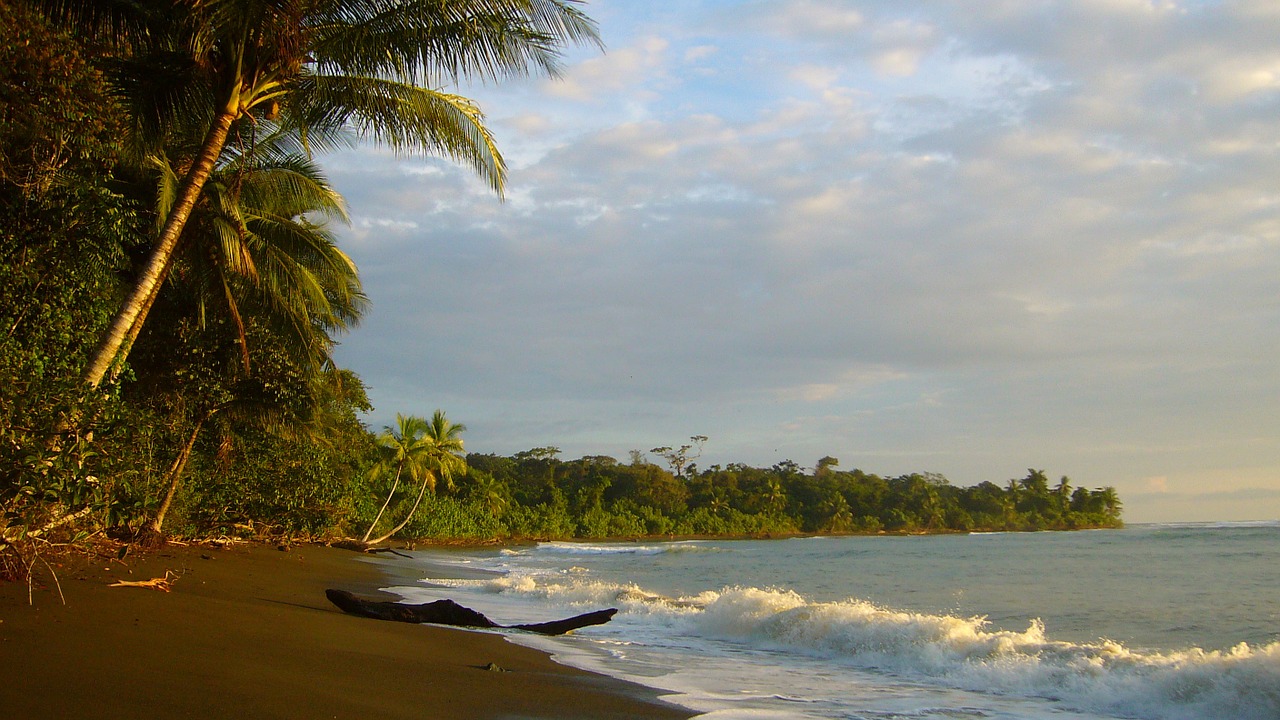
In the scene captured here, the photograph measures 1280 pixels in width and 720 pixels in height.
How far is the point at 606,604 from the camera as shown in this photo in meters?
14.2

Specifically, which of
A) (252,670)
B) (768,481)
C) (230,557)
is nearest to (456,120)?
(252,670)

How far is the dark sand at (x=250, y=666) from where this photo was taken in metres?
4.41

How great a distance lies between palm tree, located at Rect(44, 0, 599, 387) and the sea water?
18.9 ft

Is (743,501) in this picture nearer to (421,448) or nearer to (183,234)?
(421,448)

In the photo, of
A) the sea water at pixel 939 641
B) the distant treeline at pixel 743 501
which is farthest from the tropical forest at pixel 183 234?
the distant treeline at pixel 743 501

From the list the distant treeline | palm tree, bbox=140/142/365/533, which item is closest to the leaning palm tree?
the distant treeline

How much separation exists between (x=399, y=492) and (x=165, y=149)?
103 feet

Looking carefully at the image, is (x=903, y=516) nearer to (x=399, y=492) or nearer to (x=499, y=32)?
(x=399, y=492)

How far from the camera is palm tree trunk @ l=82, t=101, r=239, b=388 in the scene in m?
7.00

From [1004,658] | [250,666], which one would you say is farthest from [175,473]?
[1004,658]

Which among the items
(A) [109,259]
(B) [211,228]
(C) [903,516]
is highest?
(B) [211,228]

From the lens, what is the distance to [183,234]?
10.5m

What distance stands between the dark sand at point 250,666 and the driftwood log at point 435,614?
0.19m

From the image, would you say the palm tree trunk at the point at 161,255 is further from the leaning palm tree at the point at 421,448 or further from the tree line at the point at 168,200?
the leaning palm tree at the point at 421,448
